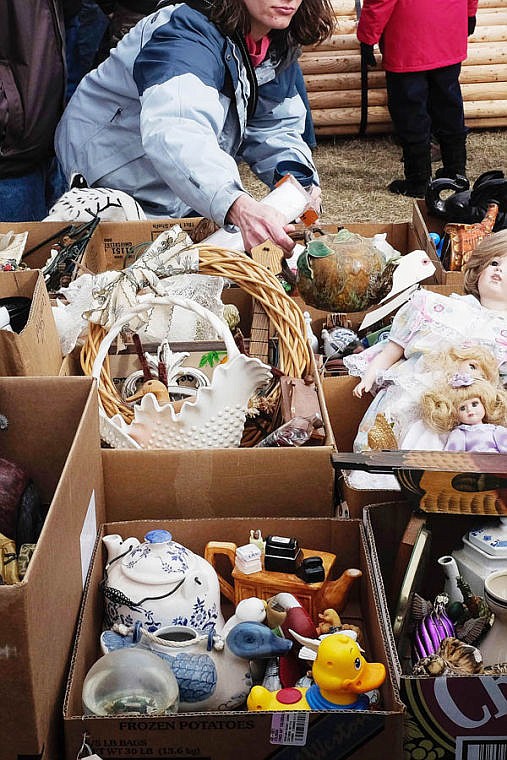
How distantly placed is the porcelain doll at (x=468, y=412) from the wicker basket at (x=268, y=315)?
0.89ft

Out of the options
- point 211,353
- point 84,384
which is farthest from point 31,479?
point 211,353

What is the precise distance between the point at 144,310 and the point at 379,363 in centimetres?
43

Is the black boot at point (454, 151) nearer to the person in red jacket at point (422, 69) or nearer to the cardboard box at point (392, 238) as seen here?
the person in red jacket at point (422, 69)

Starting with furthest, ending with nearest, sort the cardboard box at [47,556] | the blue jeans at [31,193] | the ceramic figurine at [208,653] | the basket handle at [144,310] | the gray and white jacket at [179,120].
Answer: the blue jeans at [31,193] < the gray and white jacket at [179,120] < the basket handle at [144,310] < the ceramic figurine at [208,653] < the cardboard box at [47,556]

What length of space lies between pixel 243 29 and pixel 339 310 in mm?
938

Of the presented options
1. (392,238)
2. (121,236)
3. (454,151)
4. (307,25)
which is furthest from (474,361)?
(454,151)

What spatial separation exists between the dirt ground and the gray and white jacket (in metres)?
Answer: 1.54

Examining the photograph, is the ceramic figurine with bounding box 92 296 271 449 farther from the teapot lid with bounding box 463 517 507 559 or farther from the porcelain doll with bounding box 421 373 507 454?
the teapot lid with bounding box 463 517 507 559

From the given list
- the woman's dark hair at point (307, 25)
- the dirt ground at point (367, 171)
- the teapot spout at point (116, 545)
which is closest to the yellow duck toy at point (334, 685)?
the teapot spout at point (116, 545)

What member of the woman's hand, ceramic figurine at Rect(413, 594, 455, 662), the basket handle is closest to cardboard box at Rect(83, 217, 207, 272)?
the woman's hand

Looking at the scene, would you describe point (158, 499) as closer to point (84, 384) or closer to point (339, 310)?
point (84, 384)

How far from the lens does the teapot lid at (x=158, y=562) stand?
3.17 feet

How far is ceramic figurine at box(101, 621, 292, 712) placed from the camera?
0.89 metres

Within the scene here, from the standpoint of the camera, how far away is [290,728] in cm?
80
